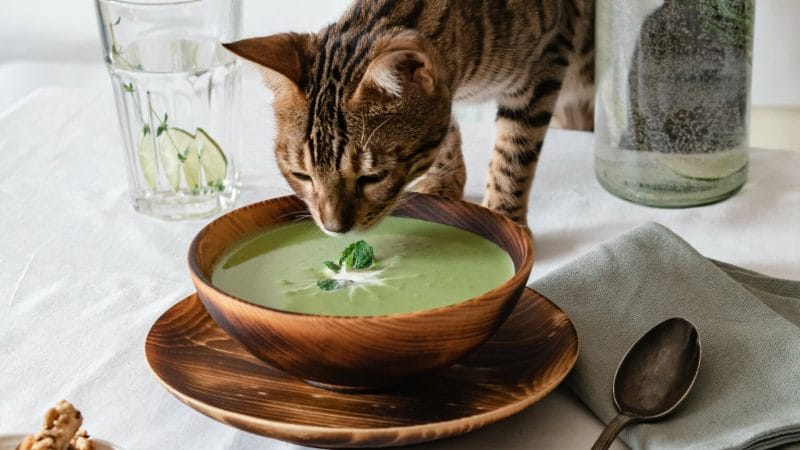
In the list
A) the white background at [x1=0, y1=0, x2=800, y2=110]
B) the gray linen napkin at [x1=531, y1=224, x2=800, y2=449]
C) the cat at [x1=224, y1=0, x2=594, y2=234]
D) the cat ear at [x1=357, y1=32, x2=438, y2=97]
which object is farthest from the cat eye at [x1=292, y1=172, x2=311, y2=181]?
the white background at [x1=0, y1=0, x2=800, y2=110]

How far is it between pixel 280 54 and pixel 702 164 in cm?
56

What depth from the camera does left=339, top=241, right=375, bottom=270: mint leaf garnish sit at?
2.70 ft

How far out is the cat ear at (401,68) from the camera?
888mm

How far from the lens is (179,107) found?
1237mm

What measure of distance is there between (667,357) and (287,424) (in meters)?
0.32

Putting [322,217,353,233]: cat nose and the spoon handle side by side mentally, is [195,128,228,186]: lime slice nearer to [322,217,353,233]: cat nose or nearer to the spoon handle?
[322,217,353,233]: cat nose

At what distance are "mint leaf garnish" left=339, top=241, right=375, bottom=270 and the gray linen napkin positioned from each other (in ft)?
0.63

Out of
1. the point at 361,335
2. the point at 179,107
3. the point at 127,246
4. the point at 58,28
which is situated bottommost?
the point at 58,28

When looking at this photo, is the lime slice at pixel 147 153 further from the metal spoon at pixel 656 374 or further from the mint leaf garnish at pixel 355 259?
the metal spoon at pixel 656 374

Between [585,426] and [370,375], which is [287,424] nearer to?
[370,375]

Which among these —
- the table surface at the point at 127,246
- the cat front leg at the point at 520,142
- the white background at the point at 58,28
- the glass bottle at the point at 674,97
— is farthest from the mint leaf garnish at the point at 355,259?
the white background at the point at 58,28

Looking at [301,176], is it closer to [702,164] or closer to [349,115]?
[349,115]

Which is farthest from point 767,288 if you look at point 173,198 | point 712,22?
point 173,198

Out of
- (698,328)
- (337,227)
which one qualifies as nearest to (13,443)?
(337,227)
